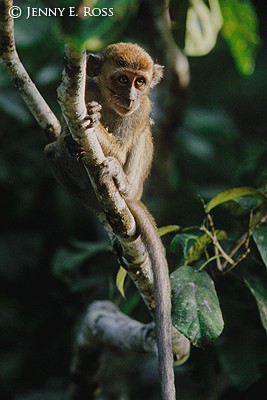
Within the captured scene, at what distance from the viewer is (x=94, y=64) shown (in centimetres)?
460

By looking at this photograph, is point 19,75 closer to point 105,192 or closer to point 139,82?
point 105,192

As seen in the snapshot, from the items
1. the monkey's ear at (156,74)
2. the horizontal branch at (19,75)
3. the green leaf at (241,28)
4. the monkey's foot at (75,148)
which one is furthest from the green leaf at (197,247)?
the monkey's ear at (156,74)

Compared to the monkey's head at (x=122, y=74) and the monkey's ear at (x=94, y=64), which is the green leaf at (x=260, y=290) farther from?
the monkey's ear at (x=94, y=64)

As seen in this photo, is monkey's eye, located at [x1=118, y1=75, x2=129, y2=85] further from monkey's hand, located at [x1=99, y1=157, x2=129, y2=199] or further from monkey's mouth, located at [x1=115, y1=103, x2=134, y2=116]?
monkey's hand, located at [x1=99, y1=157, x2=129, y2=199]

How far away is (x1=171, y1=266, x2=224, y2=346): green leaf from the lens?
3404mm

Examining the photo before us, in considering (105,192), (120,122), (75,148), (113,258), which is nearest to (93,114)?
(75,148)

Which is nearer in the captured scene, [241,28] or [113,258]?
[241,28]

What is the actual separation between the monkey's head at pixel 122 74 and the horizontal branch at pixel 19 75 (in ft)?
1.29

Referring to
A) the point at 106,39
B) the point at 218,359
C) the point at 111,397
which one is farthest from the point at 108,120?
the point at 111,397

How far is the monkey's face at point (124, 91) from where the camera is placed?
4.43 meters

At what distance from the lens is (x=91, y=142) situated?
337 centimetres

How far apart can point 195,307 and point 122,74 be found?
159cm

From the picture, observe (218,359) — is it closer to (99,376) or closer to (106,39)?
(99,376)

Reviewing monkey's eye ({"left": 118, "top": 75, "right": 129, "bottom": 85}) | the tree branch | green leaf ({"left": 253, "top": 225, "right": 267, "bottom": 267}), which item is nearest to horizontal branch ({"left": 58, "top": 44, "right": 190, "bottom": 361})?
the tree branch
